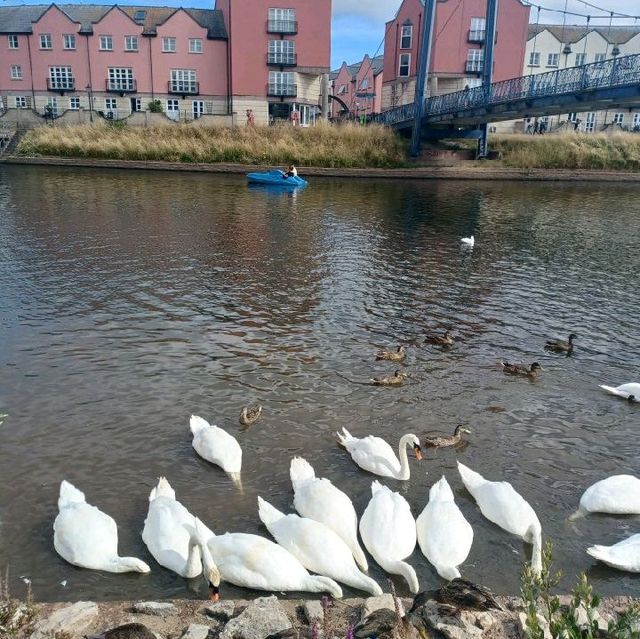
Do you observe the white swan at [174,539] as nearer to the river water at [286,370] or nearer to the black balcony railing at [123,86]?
the river water at [286,370]

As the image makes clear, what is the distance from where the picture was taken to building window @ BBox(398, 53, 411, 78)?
242ft

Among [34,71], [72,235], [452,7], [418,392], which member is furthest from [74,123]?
[418,392]

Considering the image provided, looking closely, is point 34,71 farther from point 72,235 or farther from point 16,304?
point 16,304

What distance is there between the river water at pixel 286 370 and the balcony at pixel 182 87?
47649 mm

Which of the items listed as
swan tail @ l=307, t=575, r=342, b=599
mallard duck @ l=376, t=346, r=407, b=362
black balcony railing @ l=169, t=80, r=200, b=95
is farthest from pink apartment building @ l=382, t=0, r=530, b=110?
swan tail @ l=307, t=575, r=342, b=599

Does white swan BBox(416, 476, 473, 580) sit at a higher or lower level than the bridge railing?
lower

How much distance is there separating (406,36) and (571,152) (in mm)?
31866

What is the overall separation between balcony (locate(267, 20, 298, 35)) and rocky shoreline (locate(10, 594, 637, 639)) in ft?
229

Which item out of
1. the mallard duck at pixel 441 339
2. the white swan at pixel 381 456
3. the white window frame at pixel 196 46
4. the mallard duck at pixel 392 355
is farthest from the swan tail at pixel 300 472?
the white window frame at pixel 196 46

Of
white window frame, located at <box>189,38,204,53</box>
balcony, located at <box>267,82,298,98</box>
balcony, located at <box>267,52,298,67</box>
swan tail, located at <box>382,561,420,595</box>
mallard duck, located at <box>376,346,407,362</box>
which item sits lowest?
swan tail, located at <box>382,561,420,595</box>

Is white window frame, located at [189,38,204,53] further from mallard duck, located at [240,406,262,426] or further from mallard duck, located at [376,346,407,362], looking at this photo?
mallard duck, located at [240,406,262,426]

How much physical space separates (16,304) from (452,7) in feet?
229

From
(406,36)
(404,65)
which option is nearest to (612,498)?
(404,65)

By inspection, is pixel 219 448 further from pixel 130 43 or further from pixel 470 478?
pixel 130 43
